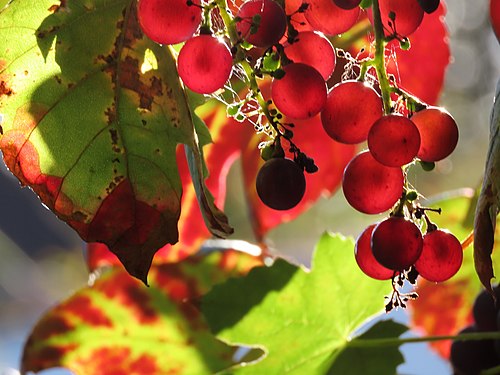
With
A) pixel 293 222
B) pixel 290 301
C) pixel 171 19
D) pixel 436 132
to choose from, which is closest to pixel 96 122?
pixel 171 19

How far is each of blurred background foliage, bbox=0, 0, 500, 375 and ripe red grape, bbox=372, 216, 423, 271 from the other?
2398 mm

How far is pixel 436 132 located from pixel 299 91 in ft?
0.24

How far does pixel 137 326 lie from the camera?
0.87 metres

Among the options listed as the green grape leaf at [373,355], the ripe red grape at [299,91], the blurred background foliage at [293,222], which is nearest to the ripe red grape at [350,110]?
the ripe red grape at [299,91]

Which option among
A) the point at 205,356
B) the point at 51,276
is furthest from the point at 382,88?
the point at 51,276

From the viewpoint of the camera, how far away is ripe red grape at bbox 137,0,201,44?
0.45m

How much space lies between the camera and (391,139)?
0.44m

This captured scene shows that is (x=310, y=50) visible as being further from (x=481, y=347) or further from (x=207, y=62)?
(x=481, y=347)

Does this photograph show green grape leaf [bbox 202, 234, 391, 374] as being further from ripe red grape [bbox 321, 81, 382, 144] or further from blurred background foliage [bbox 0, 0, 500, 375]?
blurred background foliage [bbox 0, 0, 500, 375]

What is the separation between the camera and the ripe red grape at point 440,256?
48 cm

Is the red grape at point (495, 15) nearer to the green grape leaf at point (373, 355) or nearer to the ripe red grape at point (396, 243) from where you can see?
the ripe red grape at point (396, 243)

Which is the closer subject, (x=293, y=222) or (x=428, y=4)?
(x=428, y=4)

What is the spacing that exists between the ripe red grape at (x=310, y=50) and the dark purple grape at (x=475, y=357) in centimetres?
35

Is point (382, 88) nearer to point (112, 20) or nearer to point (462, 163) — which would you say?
point (112, 20)
